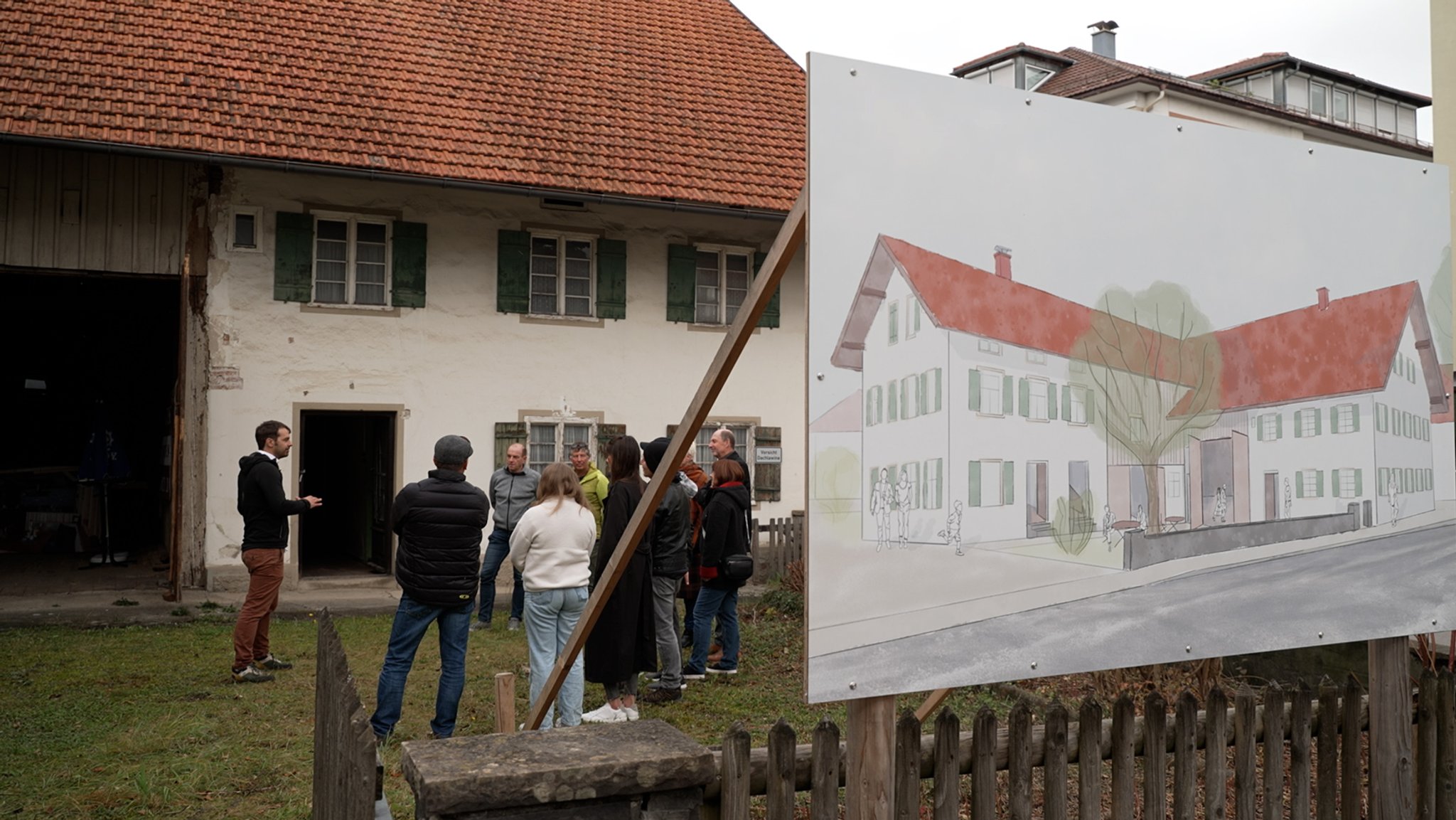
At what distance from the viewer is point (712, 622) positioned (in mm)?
8828

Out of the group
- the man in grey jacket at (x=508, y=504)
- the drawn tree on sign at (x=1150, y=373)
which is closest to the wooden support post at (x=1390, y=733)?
the drawn tree on sign at (x=1150, y=373)

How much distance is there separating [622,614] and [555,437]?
27.4ft

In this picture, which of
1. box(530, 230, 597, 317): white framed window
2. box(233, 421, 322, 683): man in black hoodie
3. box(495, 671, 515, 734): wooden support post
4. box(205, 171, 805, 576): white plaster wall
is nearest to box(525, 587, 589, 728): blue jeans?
box(495, 671, 515, 734): wooden support post

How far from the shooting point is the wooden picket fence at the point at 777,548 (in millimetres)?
14312

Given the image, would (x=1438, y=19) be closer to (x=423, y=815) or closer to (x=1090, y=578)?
(x=1090, y=578)

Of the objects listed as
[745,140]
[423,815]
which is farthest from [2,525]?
[423,815]

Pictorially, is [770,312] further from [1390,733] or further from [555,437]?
[1390,733]

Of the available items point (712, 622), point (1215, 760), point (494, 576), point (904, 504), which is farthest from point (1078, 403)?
point (494, 576)

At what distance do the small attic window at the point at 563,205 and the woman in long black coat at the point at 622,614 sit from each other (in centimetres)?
860

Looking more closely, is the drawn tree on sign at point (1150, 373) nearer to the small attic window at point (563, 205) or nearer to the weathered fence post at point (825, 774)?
the weathered fence post at point (825, 774)

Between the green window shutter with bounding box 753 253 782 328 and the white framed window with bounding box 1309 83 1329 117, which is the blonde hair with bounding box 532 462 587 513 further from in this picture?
the white framed window with bounding box 1309 83 1329 117

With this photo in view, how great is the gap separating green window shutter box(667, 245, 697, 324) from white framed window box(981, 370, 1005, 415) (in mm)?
13107

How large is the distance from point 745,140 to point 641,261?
247 cm

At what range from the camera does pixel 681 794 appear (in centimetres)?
311
